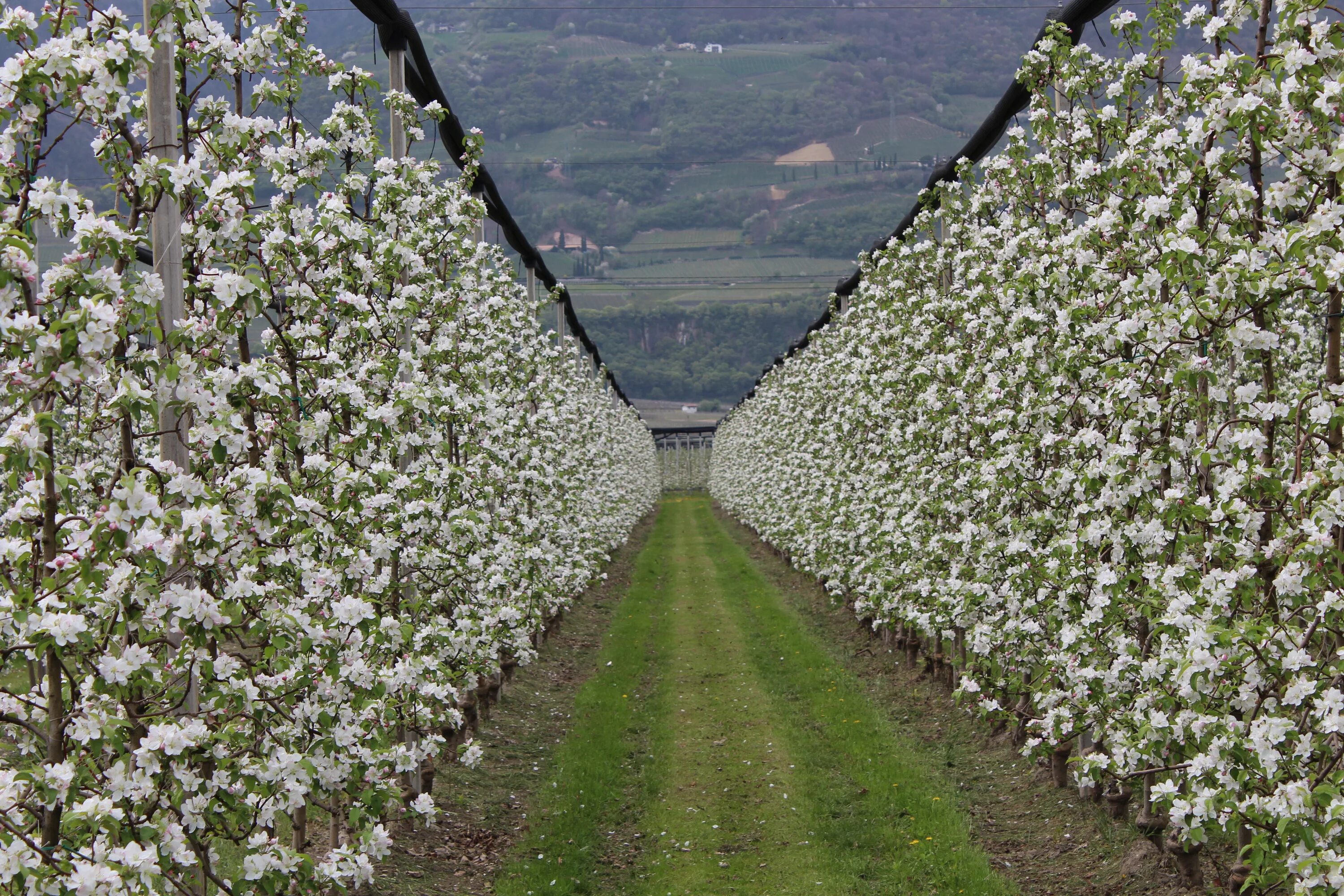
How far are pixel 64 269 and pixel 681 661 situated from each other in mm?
12384

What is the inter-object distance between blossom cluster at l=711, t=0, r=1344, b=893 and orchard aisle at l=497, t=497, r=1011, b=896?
1.14m

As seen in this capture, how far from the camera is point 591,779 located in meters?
9.52

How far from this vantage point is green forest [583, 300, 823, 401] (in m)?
99.9

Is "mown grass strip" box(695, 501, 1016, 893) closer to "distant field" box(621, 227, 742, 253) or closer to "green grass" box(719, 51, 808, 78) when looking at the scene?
"distant field" box(621, 227, 742, 253)

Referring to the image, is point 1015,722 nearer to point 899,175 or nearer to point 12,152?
point 12,152

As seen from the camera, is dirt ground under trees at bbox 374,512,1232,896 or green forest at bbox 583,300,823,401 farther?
green forest at bbox 583,300,823,401

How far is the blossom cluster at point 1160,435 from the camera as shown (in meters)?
4.30

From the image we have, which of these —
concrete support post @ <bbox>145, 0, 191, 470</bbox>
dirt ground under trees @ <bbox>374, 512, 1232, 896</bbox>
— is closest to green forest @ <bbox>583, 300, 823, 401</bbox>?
dirt ground under trees @ <bbox>374, 512, 1232, 896</bbox>

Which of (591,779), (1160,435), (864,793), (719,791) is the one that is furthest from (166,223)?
(864,793)

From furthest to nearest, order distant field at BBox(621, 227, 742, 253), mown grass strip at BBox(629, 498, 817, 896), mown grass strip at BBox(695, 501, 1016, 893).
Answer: distant field at BBox(621, 227, 742, 253) → mown grass strip at BBox(629, 498, 817, 896) → mown grass strip at BBox(695, 501, 1016, 893)

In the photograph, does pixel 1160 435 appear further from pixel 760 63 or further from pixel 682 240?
pixel 760 63

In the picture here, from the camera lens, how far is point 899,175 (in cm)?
11956

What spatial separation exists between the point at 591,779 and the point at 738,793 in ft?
4.20

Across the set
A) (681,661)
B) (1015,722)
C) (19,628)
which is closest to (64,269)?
(19,628)
